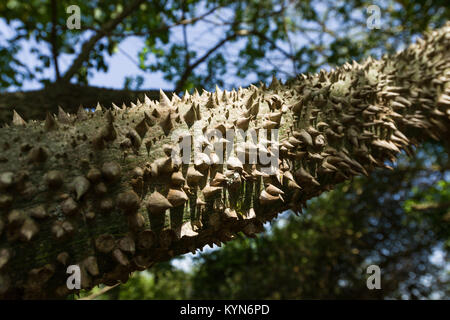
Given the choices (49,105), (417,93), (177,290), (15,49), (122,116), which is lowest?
(177,290)

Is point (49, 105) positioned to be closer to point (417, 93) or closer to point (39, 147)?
point (39, 147)

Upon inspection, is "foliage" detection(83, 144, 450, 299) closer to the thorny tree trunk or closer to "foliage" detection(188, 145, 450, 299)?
"foliage" detection(188, 145, 450, 299)

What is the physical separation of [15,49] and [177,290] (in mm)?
4355

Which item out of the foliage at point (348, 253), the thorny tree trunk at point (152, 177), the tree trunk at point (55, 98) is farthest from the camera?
the foliage at point (348, 253)

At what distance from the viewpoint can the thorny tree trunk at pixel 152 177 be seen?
0.99 meters

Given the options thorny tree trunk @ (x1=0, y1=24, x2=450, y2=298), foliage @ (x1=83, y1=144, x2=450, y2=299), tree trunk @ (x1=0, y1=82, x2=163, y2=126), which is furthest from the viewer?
foliage @ (x1=83, y1=144, x2=450, y2=299)

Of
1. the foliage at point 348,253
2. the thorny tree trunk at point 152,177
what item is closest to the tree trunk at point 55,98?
the thorny tree trunk at point 152,177

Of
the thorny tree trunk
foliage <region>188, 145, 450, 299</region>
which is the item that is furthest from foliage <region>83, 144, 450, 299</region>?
the thorny tree trunk

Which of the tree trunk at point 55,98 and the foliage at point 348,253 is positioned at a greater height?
the tree trunk at point 55,98

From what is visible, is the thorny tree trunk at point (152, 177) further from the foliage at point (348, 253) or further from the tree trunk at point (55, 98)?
the foliage at point (348, 253)

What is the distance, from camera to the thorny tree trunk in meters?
0.99

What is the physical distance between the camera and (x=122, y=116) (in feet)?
4.00

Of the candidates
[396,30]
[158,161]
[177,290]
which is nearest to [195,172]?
[158,161]

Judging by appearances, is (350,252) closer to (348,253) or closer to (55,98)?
(348,253)
